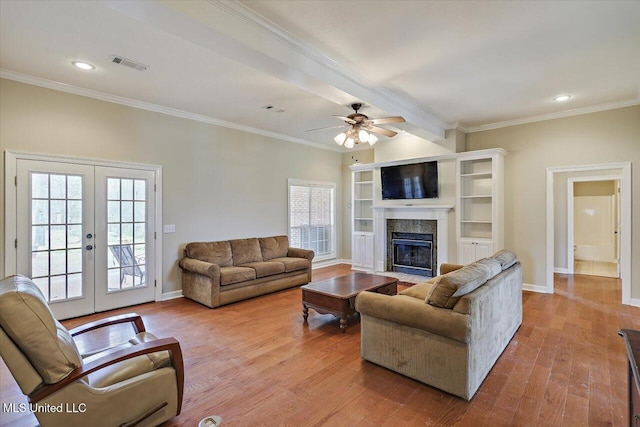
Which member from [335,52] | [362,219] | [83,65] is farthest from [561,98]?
[83,65]

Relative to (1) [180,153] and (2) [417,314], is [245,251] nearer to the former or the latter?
(1) [180,153]

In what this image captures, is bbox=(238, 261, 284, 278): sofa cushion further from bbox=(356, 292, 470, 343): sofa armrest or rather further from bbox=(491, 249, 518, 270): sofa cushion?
bbox=(491, 249, 518, 270): sofa cushion

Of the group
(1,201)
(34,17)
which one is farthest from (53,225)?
(34,17)

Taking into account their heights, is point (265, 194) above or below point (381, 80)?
below

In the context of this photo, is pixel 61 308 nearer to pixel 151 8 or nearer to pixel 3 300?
pixel 3 300

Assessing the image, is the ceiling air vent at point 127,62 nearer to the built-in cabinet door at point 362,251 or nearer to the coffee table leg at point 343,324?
the coffee table leg at point 343,324

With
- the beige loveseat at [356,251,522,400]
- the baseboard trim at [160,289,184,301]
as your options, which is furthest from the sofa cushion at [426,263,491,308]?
the baseboard trim at [160,289,184,301]

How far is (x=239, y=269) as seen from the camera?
4.90m

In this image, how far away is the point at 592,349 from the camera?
10.5 feet

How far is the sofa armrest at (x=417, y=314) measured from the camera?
2.29 metres

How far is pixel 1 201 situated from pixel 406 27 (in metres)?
4.78

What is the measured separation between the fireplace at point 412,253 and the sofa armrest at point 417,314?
3.83 metres

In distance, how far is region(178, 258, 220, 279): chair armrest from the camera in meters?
4.47

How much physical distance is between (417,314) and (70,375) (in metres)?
2.29
